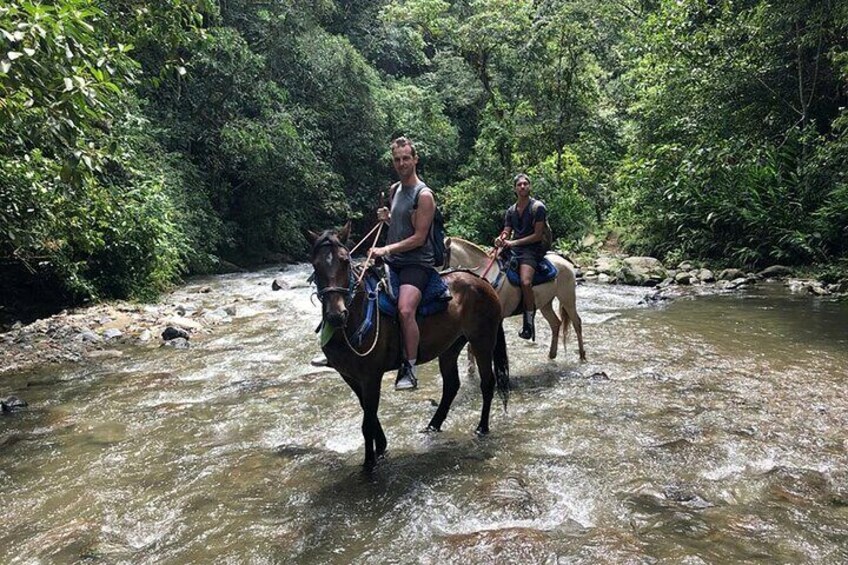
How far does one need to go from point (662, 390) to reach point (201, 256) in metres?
16.7

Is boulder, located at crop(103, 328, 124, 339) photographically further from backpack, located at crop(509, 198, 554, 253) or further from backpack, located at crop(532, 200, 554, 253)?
backpack, located at crop(532, 200, 554, 253)

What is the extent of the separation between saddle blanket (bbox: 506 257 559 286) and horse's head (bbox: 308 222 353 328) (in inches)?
150

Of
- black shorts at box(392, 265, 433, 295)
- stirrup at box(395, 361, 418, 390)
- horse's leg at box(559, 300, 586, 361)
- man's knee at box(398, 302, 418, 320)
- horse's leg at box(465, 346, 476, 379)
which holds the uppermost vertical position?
black shorts at box(392, 265, 433, 295)

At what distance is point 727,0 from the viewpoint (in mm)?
15430

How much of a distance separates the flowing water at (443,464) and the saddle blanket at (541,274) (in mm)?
1245

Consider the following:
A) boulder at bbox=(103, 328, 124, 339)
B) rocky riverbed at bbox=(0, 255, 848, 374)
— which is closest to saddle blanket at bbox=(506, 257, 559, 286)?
rocky riverbed at bbox=(0, 255, 848, 374)

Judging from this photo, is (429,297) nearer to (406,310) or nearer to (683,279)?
(406,310)

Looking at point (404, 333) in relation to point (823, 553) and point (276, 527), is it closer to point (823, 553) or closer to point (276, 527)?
point (276, 527)

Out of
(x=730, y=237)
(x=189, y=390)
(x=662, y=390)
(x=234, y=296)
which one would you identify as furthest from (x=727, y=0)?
(x=189, y=390)

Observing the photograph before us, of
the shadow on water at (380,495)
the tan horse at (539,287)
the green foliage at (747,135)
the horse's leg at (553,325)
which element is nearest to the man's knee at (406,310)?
the shadow on water at (380,495)

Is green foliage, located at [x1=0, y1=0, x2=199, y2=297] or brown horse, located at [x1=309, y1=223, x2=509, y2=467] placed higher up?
green foliage, located at [x1=0, y1=0, x2=199, y2=297]

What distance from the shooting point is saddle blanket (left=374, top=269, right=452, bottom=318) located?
4910 millimetres

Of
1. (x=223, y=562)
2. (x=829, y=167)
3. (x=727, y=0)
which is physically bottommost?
(x=223, y=562)

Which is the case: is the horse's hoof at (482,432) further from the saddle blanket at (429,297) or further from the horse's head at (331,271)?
the horse's head at (331,271)
